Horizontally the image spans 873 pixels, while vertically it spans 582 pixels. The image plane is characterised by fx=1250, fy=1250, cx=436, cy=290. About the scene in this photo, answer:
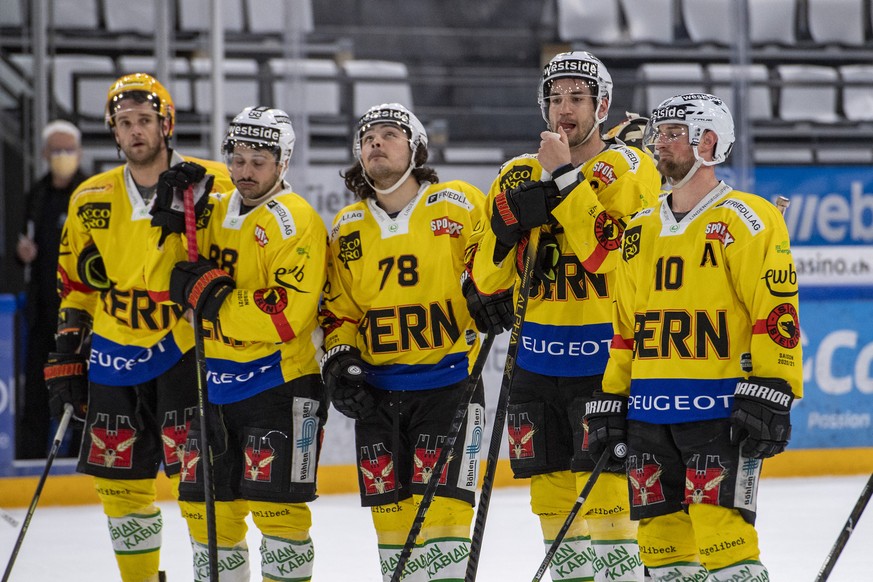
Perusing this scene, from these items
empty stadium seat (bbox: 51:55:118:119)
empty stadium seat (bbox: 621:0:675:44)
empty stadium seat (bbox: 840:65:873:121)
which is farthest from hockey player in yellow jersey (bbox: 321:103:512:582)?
empty stadium seat (bbox: 621:0:675:44)

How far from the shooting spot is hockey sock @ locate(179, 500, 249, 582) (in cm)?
343

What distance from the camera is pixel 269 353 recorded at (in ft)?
11.0

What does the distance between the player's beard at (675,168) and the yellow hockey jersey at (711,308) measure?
8 cm

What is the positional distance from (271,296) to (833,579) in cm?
226

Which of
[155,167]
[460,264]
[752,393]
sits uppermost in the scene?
[155,167]

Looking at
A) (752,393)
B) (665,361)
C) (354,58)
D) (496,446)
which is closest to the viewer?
(752,393)

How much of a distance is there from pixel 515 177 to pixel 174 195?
3.12 ft

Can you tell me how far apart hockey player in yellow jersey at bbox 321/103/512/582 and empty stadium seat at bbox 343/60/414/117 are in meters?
3.84

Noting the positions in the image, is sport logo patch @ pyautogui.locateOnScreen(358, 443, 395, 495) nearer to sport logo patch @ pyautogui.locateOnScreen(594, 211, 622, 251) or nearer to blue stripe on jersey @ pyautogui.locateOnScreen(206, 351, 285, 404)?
blue stripe on jersey @ pyautogui.locateOnScreen(206, 351, 285, 404)

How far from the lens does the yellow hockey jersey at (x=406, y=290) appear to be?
3311 mm

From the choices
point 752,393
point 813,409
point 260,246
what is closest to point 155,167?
point 260,246

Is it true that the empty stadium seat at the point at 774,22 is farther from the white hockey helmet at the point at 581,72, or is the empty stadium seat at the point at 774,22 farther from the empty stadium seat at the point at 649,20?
the white hockey helmet at the point at 581,72

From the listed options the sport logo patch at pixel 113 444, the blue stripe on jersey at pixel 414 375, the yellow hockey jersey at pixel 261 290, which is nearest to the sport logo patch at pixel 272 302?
the yellow hockey jersey at pixel 261 290

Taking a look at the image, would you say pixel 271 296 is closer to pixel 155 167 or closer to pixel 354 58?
pixel 155 167
